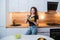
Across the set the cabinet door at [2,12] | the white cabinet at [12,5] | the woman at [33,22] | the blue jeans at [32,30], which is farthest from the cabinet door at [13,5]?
the blue jeans at [32,30]

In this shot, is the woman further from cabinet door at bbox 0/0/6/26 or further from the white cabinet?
cabinet door at bbox 0/0/6/26

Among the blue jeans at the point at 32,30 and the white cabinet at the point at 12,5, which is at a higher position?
the white cabinet at the point at 12,5

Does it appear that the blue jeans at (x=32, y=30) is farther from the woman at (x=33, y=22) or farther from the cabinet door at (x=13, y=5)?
the cabinet door at (x=13, y=5)

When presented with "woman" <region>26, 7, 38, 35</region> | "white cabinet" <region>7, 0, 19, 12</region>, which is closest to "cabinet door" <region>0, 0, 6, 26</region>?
"white cabinet" <region>7, 0, 19, 12</region>

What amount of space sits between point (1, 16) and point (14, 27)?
0.48 meters

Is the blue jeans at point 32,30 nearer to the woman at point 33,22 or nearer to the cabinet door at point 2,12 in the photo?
the woman at point 33,22

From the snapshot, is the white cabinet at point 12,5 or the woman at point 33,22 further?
the white cabinet at point 12,5

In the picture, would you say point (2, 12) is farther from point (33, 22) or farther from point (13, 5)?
point (33, 22)

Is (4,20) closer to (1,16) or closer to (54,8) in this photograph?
(1,16)

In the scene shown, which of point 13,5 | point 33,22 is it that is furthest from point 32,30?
point 13,5

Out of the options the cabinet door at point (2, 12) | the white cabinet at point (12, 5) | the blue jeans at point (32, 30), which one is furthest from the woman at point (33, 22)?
the cabinet door at point (2, 12)

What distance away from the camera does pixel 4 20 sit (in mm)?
3857

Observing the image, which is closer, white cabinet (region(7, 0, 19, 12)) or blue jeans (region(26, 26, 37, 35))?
blue jeans (region(26, 26, 37, 35))

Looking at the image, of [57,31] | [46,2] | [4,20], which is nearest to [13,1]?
[4,20]
